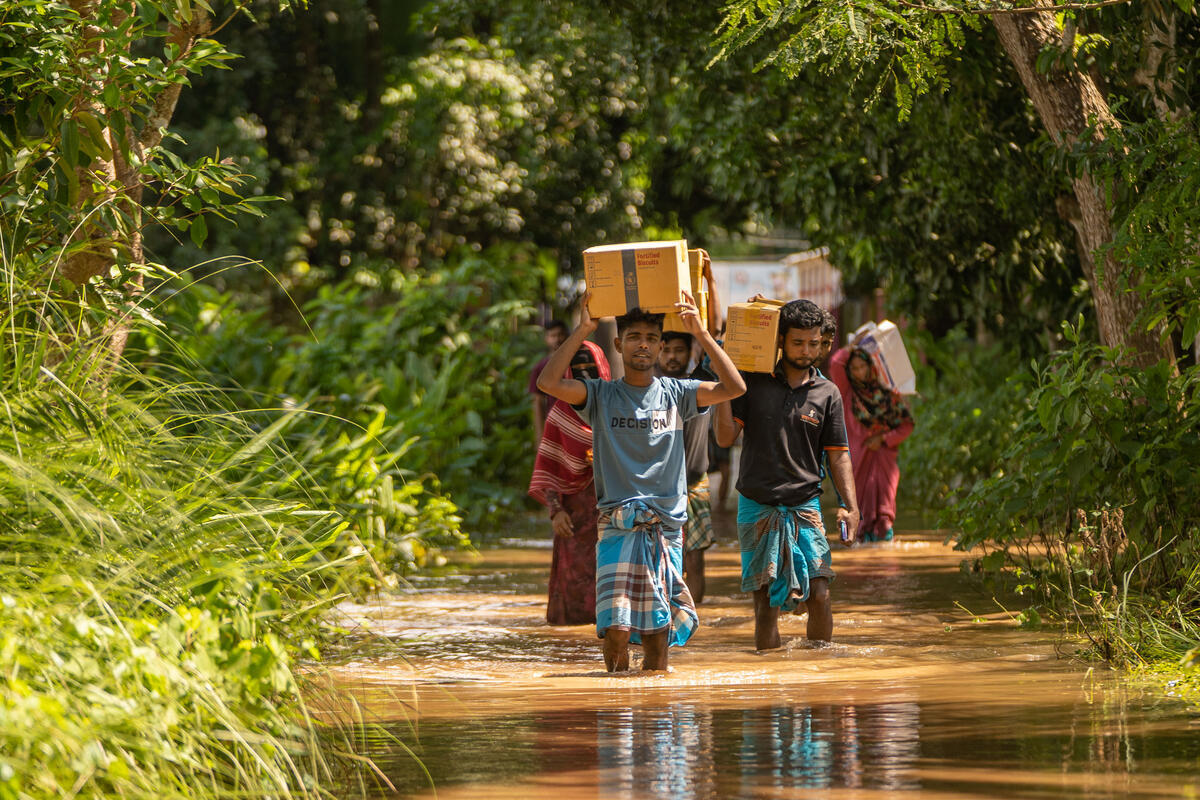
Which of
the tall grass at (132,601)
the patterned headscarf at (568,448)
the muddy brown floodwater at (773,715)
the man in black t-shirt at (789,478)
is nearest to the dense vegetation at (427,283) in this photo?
the tall grass at (132,601)

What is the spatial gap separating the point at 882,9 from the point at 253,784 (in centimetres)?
487

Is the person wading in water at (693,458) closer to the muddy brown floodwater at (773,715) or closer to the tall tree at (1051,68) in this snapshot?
the muddy brown floodwater at (773,715)

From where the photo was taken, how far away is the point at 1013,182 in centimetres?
1253

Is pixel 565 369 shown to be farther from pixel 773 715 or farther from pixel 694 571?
pixel 694 571

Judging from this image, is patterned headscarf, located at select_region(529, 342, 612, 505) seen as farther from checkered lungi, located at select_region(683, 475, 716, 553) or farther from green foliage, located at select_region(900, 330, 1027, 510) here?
green foliage, located at select_region(900, 330, 1027, 510)

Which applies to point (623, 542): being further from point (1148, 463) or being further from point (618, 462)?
point (1148, 463)

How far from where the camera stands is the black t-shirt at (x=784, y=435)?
320 inches

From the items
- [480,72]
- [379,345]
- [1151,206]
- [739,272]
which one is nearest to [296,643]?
[1151,206]

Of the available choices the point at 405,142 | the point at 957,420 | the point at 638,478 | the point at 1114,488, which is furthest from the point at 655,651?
the point at 405,142

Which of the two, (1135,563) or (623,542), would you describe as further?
(1135,563)

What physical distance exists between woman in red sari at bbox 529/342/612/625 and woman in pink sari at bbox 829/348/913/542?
13.8 ft

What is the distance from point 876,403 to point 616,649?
19.4ft

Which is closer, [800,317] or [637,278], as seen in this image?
[637,278]

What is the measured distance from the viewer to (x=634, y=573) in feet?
24.3
